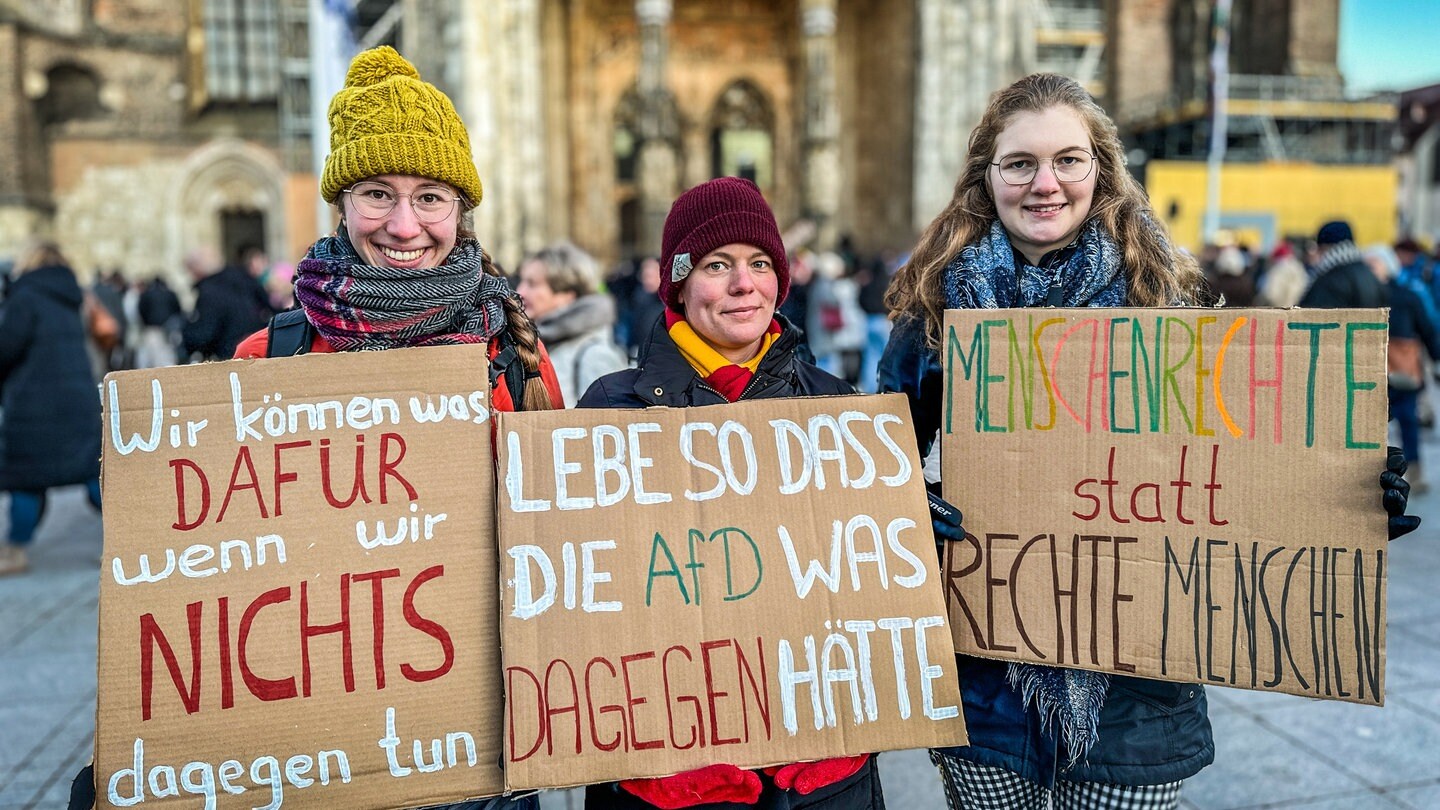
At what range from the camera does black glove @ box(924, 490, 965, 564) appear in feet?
6.50

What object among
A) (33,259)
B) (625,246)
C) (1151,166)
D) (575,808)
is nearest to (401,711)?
(575,808)

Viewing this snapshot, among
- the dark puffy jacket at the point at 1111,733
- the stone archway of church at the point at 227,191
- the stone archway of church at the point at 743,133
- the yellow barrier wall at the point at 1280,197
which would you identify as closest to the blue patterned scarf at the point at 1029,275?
the dark puffy jacket at the point at 1111,733

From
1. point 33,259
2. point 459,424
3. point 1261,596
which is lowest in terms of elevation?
point 1261,596

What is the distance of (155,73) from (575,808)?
28396 millimetres

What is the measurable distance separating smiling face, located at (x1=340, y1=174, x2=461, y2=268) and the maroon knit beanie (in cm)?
51

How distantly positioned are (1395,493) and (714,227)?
1392mm

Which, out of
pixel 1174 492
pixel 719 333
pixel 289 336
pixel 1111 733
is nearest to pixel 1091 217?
pixel 1174 492

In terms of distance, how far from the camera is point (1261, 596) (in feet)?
6.15

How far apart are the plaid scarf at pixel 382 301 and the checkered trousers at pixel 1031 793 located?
4.72 feet

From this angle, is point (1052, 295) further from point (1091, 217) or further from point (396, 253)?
point (396, 253)

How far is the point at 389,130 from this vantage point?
2059 millimetres

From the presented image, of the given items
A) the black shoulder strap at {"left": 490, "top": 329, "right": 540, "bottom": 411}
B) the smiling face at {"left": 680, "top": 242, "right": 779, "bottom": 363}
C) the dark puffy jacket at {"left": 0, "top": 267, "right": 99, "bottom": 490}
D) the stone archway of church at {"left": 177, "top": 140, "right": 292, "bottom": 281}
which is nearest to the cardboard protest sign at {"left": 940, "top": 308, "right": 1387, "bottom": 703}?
the smiling face at {"left": 680, "top": 242, "right": 779, "bottom": 363}

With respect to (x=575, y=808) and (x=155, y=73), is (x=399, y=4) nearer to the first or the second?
(x=155, y=73)

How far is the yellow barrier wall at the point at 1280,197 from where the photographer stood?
22109 millimetres
